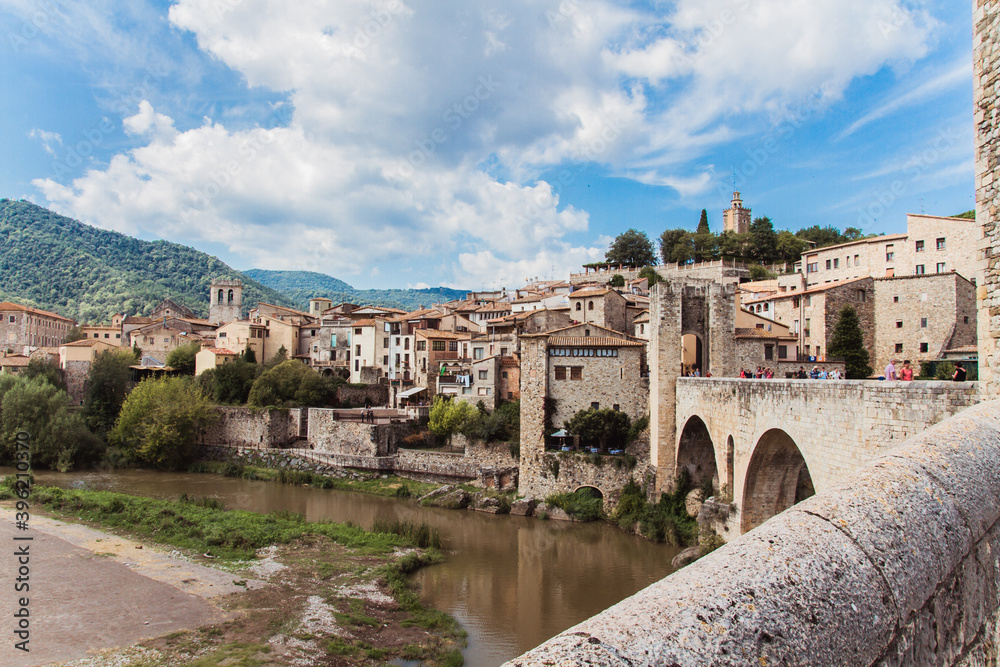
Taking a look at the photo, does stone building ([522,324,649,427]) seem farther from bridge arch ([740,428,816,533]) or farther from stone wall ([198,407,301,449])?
→ stone wall ([198,407,301,449])

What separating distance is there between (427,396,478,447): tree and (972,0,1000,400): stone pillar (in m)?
29.0

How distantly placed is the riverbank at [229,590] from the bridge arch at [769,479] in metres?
8.78

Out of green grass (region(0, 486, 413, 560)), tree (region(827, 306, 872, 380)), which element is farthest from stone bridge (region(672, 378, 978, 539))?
tree (region(827, 306, 872, 380))

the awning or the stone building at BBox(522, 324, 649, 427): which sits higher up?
the stone building at BBox(522, 324, 649, 427)

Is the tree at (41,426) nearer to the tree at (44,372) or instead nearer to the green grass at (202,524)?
the tree at (44,372)

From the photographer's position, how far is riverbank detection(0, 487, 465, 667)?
12914 mm

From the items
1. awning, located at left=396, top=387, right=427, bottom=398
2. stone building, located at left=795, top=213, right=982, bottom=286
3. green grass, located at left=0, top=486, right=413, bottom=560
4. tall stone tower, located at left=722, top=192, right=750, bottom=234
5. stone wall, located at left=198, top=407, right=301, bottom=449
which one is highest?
tall stone tower, located at left=722, top=192, right=750, bottom=234

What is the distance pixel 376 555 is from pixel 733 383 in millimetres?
13219

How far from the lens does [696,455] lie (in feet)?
76.0

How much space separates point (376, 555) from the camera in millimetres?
20562

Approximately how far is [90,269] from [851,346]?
11619 centimetres

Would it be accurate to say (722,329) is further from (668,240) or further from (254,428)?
(668,240)

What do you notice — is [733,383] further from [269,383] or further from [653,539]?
[269,383]

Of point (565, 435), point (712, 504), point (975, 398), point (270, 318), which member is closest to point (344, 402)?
point (270, 318)
